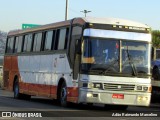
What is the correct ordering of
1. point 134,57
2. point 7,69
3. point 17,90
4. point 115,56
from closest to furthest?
point 115,56 → point 134,57 → point 17,90 → point 7,69

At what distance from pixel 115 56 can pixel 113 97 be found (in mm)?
1415

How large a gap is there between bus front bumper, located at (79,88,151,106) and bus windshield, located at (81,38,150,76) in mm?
715

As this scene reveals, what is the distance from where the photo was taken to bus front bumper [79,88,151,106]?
1764cm

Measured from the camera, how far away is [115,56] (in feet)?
58.9

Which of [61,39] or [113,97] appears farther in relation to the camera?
[61,39]

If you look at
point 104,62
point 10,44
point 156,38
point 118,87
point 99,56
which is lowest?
point 118,87

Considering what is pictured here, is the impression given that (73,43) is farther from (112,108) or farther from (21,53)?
(21,53)

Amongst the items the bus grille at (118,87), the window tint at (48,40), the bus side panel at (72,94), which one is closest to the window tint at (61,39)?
the window tint at (48,40)

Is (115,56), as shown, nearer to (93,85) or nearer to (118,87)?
(118,87)

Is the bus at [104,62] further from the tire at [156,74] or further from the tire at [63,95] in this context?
the tire at [156,74]

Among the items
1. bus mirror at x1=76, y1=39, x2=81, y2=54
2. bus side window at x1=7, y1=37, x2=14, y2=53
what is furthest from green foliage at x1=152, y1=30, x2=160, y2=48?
bus mirror at x1=76, y1=39, x2=81, y2=54

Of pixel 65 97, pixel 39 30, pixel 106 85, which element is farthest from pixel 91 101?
pixel 39 30

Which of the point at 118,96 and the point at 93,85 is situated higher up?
the point at 93,85

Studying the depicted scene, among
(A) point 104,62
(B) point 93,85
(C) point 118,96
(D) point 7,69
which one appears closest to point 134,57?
(A) point 104,62
